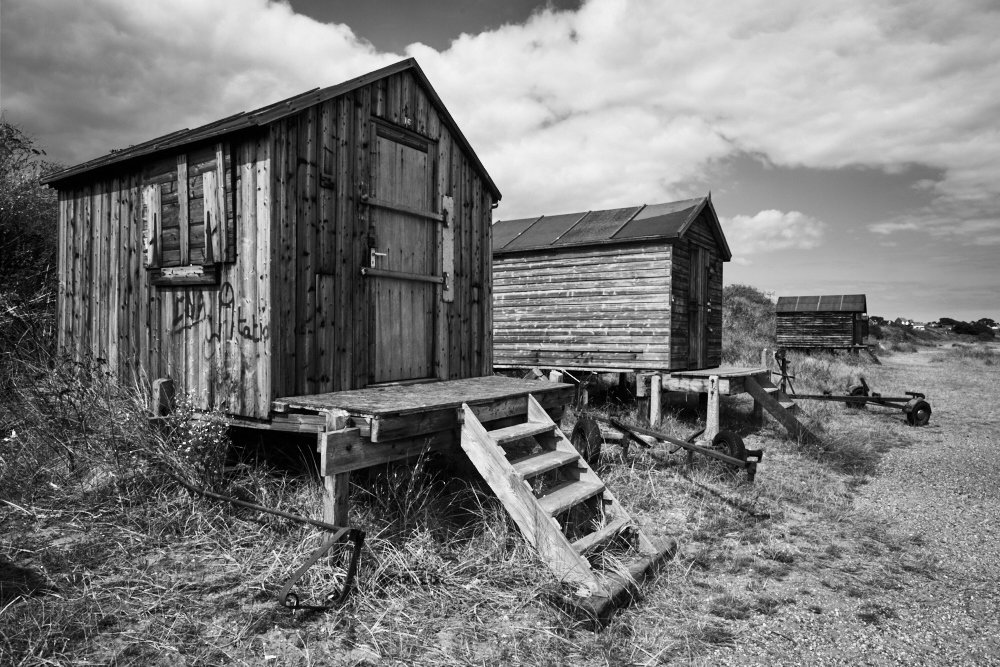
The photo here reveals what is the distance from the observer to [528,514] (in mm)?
4645

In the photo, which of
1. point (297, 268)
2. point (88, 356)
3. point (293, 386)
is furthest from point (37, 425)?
point (297, 268)

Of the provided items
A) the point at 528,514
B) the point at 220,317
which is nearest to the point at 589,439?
the point at 528,514

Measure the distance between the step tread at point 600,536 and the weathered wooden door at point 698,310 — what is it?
823 cm

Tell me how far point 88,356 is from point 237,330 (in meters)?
3.24

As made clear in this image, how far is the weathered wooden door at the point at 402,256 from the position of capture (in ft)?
22.3

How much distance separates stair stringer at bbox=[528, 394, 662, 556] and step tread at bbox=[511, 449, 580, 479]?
0.10 meters

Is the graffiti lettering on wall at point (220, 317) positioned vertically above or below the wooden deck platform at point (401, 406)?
above

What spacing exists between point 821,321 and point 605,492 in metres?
29.4

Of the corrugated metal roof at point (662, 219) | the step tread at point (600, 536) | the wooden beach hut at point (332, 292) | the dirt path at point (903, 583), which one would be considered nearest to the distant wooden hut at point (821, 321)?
the corrugated metal roof at point (662, 219)

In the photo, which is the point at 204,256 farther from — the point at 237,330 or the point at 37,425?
the point at 37,425

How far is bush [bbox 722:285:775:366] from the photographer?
26.8m

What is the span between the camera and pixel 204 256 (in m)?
6.18

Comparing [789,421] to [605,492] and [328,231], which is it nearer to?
[605,492]

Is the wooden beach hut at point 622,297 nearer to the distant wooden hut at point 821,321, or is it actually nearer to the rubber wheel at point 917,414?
the rubber wheel at point 917,414
